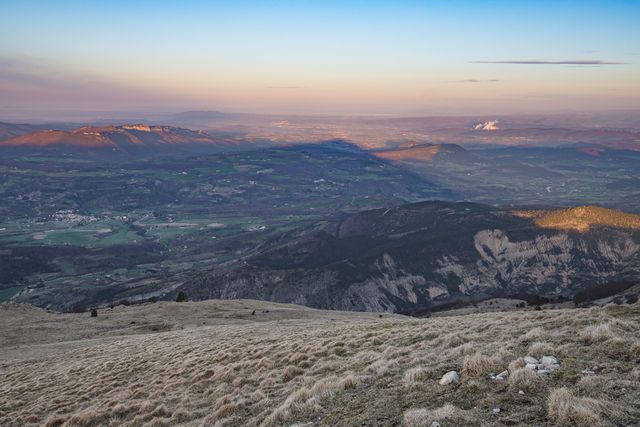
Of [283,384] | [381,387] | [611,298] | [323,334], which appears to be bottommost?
[611,298]

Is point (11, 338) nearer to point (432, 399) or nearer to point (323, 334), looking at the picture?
point (323, 334)

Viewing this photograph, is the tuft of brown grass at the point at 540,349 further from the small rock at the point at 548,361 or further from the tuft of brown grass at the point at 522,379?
the tuft of brown grass at the point at 522,379

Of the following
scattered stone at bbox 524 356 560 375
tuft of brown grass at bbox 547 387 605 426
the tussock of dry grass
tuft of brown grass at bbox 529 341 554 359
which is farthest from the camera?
tuft of brown grass at bbox 529 341 554 359

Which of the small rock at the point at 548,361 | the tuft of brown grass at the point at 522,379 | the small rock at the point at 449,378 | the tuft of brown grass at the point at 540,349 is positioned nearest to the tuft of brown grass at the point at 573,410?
the tuft of brown grass at the point at 522,379

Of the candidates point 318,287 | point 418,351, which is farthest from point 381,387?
point 318,287

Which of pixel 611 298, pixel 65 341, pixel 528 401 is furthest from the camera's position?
pixel 611 298

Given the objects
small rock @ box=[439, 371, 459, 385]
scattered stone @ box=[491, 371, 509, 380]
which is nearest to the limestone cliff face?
small rock @ box=[439, 371, 459, 385]

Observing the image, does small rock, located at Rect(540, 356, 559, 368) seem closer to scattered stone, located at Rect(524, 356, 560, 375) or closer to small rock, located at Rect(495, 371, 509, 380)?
scattered stone, located at Rect(524, 356, 560, 375)
